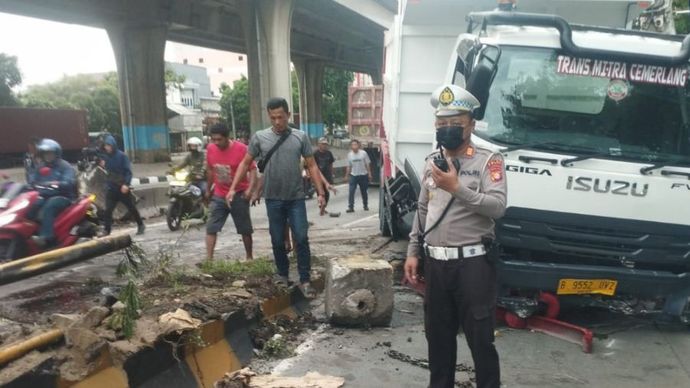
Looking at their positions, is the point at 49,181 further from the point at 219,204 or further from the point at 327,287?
the point at 327,287

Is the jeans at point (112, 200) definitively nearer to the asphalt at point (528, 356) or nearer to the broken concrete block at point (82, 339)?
the asphalt at point (528, 356)

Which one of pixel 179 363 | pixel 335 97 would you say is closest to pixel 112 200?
pixel 179 363

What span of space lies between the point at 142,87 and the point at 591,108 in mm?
24433

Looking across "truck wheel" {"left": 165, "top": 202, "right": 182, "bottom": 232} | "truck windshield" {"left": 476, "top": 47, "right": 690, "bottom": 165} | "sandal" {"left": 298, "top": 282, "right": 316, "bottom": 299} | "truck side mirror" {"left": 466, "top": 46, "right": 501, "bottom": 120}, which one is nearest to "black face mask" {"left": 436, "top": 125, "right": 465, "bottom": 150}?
"truck side mirror" {"left": 466, "top": 46, "right": 501, "bottom": 120}

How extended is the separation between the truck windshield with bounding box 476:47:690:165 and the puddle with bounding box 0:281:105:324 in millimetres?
3964

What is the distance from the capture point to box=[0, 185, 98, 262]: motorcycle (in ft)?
19.5

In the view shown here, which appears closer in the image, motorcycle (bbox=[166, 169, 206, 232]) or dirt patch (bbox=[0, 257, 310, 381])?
dirt patch (bbox=[0, 257, 310, 381])

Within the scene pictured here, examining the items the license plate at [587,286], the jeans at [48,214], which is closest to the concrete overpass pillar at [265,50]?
the jeans at [48,214]

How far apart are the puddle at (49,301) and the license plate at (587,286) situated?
4094 mm

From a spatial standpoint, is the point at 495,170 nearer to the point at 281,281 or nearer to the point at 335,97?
the point at 281,281

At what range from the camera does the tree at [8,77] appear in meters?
45.6

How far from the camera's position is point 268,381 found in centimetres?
354

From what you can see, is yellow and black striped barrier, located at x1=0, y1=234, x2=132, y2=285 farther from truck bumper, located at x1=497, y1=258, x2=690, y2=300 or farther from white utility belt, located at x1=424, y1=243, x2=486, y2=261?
truck bumper, located at x1=497, y1=258, x2=690, y2=300

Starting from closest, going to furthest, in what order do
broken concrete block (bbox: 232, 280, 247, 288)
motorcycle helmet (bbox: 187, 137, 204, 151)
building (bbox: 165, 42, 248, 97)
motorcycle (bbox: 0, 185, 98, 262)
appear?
broken concrete block (bbox: 232, 280, 247, 288) → motorcycle (bbox: 0, 185, 98, 262) → motorcycle helmet (bbox: 187, 137, 204, 151) → building (bbox: 165, 42, 248, 97)
